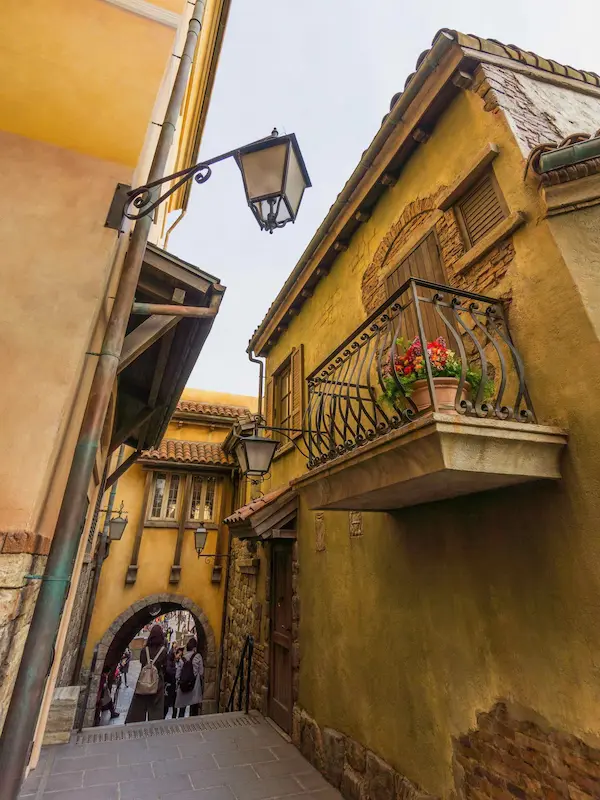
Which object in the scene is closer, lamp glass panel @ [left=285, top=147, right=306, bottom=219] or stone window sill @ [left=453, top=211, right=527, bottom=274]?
A: lamp glass panel @ [left=285, top=147, right=306, bottom=219]

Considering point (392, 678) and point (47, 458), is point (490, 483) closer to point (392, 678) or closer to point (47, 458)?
point (392, 678)

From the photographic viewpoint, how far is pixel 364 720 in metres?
4.75

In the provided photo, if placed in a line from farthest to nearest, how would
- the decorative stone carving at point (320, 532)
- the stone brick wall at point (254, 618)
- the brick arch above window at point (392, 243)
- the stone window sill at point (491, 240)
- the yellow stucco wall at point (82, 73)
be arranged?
the stone brick wall at point (254, 618) < the decorative stone carving at point (320, 532) < the brick arch above window at point (392, 243) < the stone window sill at point (491, 240) < the yellow stucco wall at point (82, 73)

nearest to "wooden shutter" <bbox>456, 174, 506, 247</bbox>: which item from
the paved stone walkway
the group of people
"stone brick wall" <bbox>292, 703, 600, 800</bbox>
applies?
"stone brick wall" <bbox>292, 703, 600, 800</bbox>

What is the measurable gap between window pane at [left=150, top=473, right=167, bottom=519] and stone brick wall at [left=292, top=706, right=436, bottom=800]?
7.83 metres

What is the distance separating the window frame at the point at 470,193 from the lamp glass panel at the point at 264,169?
82.7 inches

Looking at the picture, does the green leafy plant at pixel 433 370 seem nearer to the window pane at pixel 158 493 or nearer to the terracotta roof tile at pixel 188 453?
the terracotta roof tile at pixel 188 453

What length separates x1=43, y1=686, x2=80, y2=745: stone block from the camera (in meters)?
5.99

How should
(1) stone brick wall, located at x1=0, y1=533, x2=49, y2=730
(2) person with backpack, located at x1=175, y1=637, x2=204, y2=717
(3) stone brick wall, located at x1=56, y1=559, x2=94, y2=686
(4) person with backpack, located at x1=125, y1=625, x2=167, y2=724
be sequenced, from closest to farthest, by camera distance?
1. (1) stone brick wall, located at x1=0, y1=533, x2=49, y2=730
2. (3) stone brick wall, located at x1=56, y1=559, x2=94, y2=686
3. (4) person with backpack, located at x1=125, y1=625, x2=167, y2=724
4. (2) person with backpack, located at x1=175, y1=637, x2=204, y2=717

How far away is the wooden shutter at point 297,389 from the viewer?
25.4 feet

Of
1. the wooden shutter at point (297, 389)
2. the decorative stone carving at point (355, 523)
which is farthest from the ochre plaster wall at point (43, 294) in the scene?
the wooden shutter at point (297, 389)

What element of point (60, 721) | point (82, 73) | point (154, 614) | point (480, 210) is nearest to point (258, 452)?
point (480, 210)

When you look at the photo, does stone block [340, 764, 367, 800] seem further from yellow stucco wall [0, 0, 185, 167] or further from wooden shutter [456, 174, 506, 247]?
yellow stucco wall [0, 0, 185, 167]

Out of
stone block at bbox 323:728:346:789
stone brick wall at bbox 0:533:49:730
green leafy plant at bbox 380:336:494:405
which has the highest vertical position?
green leafy plant at bbox 380:336:494:405
